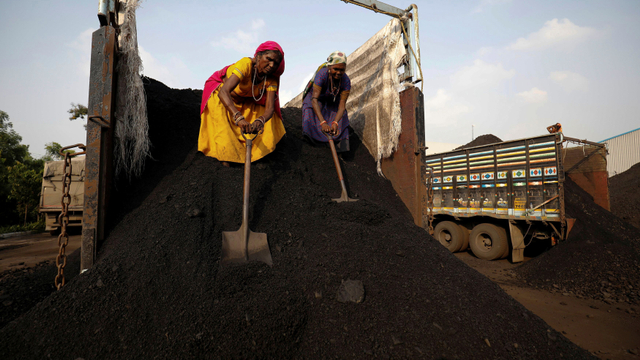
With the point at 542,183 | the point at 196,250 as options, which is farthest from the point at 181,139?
the point at 542,183

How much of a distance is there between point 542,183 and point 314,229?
4.43 metres

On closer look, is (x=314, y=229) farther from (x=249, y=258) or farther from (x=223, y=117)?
(x=223, y=117)

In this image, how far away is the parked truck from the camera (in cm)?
453

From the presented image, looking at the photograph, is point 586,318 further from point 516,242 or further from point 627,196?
point 627,196

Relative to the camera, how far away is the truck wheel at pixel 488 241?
5.21 metres

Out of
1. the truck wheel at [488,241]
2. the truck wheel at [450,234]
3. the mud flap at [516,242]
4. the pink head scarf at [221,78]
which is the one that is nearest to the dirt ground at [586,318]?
the mud flap at [516,242]

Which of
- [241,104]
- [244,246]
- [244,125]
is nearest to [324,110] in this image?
[241,104]

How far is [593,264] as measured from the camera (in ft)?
13.2

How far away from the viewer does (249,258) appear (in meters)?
1.76

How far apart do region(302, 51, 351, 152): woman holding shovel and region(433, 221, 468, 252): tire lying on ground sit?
12.4ft

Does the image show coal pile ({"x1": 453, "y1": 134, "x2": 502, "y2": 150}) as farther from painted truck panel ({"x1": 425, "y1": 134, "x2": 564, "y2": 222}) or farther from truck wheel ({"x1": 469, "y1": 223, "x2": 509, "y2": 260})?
truck wheel ({"x1": 469, "y1": 223, "x2": 509, "y2": 260})

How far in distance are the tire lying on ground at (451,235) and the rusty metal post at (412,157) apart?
3.37 m

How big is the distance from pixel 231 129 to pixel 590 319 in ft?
13.2

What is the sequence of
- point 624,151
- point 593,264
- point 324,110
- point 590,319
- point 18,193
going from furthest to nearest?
1. point 624,151
2. point 18,193
3. point 593,264
4. point 324,110
5. point 590,319
